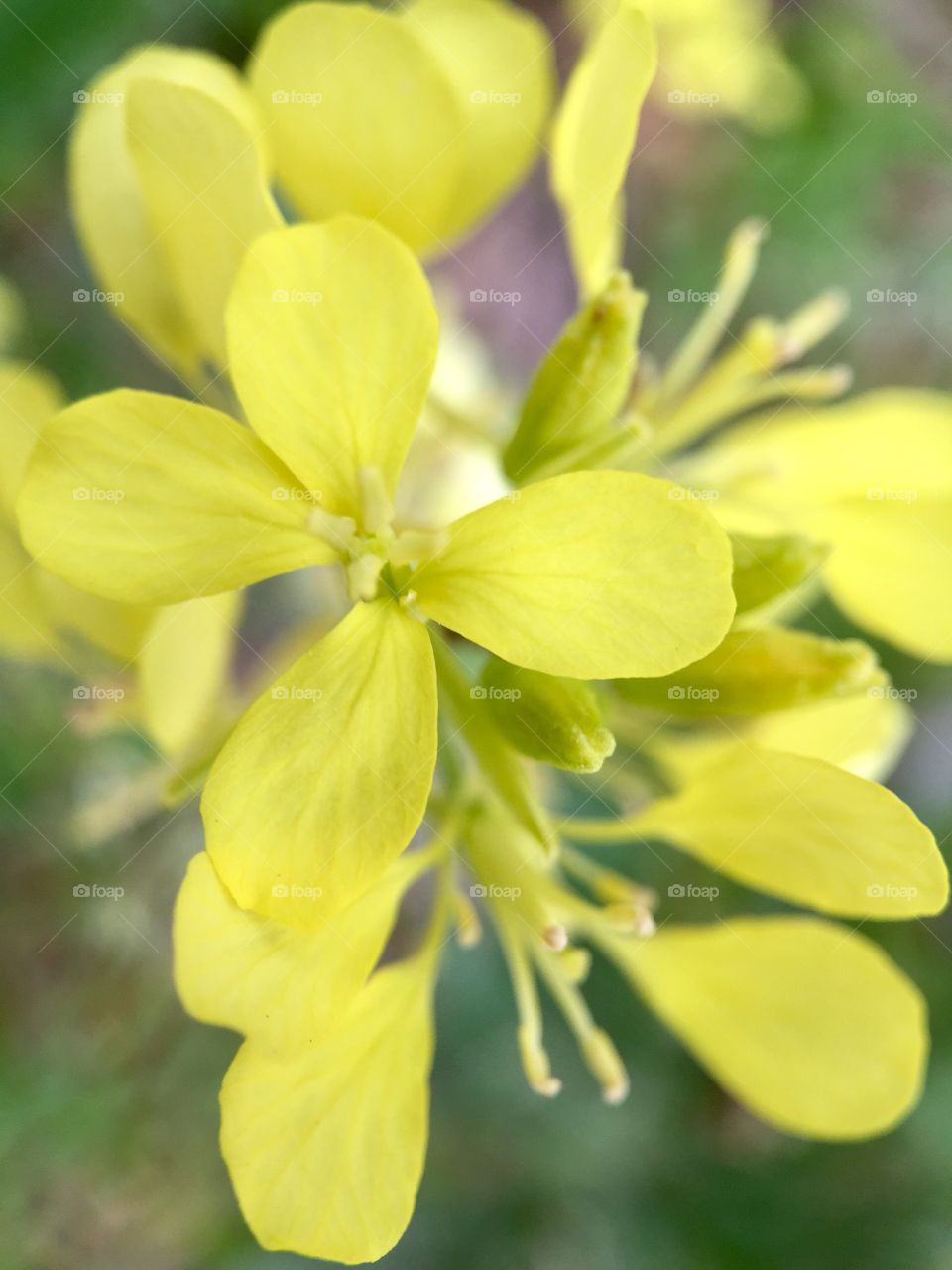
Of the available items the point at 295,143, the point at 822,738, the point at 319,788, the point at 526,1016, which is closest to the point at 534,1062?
the point at 526,1016

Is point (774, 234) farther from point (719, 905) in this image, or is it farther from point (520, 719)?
point (520, 719)

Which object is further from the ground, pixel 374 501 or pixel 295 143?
pixel 295 143

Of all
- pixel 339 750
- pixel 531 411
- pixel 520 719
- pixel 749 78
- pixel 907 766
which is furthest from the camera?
pixel 907 766

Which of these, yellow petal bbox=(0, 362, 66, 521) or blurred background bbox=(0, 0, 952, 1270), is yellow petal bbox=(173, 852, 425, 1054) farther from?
blurred background bbox=(0, 0, 952, 1270)

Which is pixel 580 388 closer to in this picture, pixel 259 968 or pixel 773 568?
pixel 773 568

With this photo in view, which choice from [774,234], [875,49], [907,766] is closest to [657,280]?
[774,234]

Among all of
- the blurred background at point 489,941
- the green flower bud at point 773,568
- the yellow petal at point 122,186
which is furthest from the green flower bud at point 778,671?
the blurred background at point 489,941

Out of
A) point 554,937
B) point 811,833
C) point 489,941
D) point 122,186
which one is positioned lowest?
point 489,941
